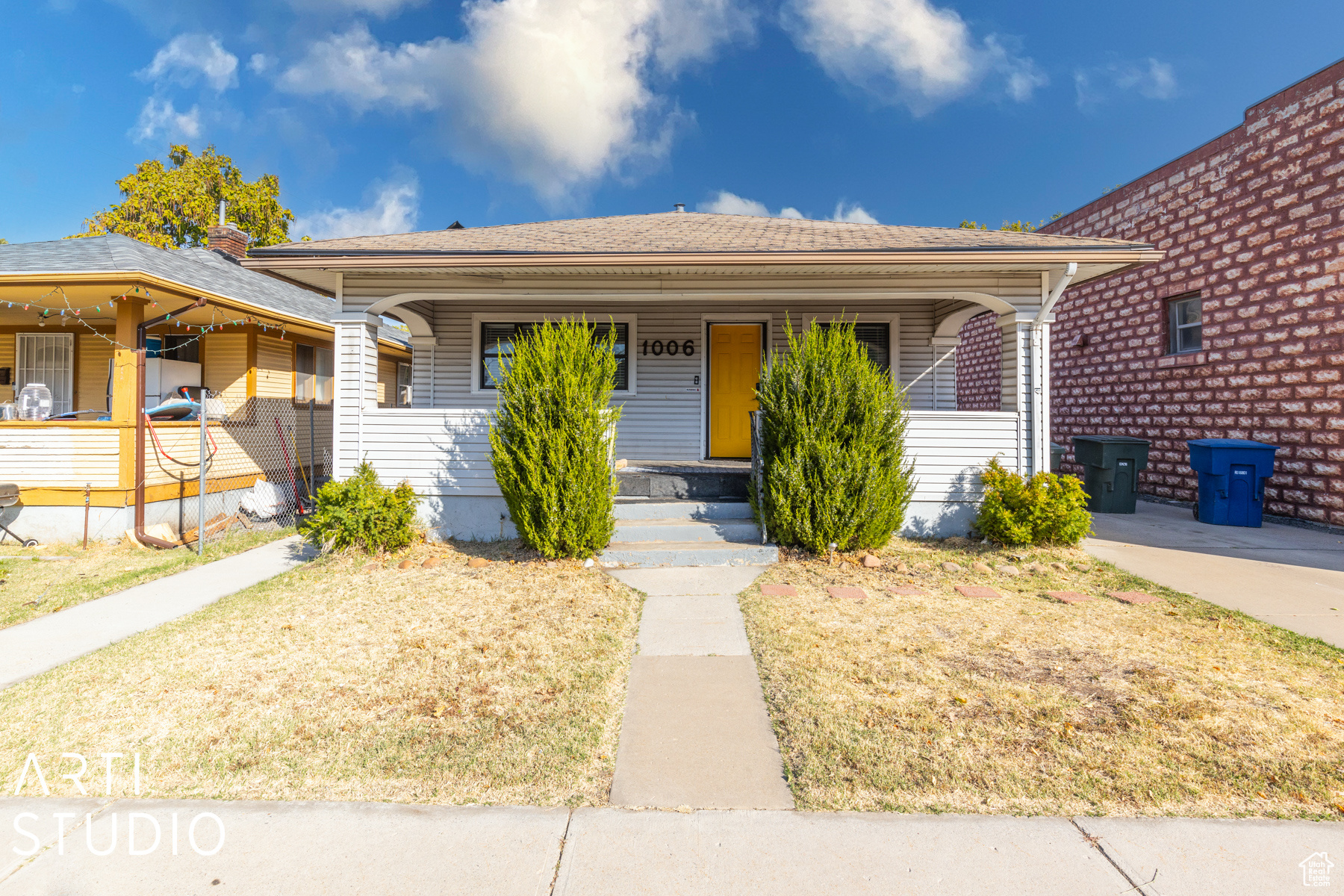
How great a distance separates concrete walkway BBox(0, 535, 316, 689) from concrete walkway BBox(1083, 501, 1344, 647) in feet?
25.4

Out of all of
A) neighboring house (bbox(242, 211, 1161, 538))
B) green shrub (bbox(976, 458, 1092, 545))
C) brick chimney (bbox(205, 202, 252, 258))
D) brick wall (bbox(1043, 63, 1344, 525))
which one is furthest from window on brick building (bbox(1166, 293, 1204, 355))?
brick chimney (bbox(205, 202, 252, 258))

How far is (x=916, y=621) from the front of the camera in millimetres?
4277

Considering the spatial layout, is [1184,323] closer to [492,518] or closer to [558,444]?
[558,444]

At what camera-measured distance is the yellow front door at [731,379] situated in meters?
8.94

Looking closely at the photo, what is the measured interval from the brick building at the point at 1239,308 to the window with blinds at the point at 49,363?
1758 centimetres

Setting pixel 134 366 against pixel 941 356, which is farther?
pixel 941 356

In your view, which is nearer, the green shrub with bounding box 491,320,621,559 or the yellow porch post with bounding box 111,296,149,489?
the green shrub with bounding box 491,320,621,559

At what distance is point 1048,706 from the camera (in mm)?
2959

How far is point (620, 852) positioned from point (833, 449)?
4204mm

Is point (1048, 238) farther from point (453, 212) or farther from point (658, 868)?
point (453, 212)

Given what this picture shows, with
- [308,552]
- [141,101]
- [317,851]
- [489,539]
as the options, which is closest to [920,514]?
[489,539]

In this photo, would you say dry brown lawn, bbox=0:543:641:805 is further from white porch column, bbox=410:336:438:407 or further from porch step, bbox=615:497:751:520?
white porch column, bbox=410:336:438:407

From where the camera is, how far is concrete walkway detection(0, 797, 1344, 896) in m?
1.84

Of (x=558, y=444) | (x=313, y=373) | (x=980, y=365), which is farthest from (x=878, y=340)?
(x=313, y=373)
